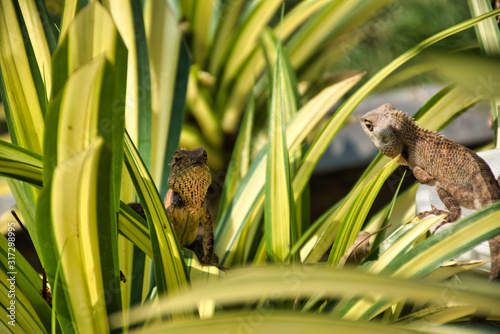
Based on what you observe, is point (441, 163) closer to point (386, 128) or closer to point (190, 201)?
point (386, 128)

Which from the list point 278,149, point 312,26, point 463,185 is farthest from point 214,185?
point 463,185

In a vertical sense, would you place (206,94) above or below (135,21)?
above

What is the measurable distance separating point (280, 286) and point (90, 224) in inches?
13.8

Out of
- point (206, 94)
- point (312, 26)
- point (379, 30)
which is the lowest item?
point (206, 94)

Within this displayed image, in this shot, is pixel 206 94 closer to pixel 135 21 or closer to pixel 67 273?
pixel 135 21

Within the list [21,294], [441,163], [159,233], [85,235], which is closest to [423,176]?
[441,163]

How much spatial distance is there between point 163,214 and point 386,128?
50 cm

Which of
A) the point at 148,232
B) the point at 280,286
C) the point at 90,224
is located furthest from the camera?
the point at 148,232

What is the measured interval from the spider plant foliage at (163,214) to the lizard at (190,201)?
51 millimetres

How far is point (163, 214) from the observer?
34.3 inches

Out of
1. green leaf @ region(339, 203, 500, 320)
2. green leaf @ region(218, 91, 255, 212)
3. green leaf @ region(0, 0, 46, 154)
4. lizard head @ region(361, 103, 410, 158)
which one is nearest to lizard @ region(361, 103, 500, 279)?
lizard head @ region(361, 103, 410, 158)

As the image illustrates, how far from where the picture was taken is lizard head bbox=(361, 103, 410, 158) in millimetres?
1062

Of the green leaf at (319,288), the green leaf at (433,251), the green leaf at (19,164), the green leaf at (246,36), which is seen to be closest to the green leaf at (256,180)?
the green leaf at (433,251)

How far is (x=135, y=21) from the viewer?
52.2 inches
